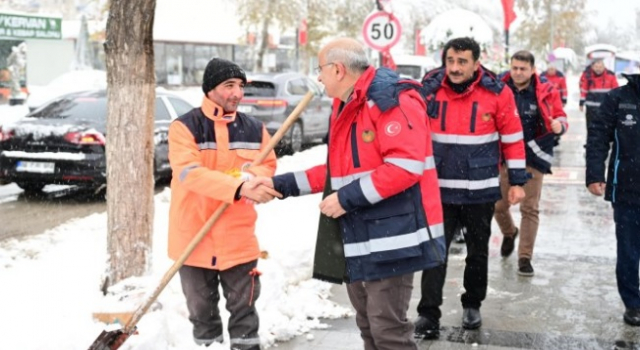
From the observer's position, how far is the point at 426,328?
5301mm

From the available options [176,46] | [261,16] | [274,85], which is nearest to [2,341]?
[274,85]

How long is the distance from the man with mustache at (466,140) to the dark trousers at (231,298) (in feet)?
4.62

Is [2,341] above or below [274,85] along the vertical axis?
below

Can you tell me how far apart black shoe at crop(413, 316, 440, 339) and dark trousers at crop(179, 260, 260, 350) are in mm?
1353

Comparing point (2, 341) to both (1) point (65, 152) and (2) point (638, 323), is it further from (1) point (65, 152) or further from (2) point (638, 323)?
(1) point (65, 152)

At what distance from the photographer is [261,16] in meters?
34.1

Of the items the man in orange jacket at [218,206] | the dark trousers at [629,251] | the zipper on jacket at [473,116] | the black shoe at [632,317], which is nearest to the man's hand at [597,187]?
the dark trousers at [629,251]

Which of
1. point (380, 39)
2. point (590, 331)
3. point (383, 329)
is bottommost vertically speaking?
point (590, 331)

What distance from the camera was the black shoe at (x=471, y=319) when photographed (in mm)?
5406

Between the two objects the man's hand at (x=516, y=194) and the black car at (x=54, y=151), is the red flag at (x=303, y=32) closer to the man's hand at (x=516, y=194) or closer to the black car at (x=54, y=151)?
the black car at (x=54, y=151)

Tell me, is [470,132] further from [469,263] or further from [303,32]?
[303,32]

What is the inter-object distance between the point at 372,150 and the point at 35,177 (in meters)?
8.11

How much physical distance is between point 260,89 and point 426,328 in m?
11.3

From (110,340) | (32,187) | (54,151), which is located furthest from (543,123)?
(32,187)
